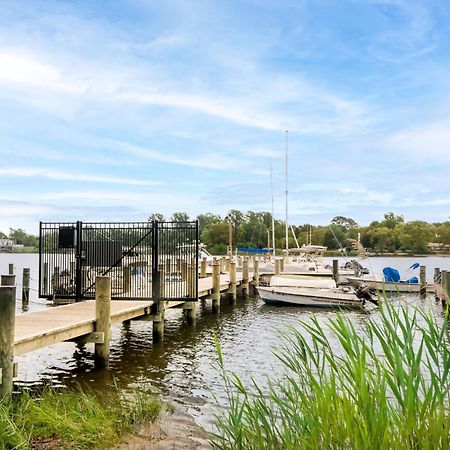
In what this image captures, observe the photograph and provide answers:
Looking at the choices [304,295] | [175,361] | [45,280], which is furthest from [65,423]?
[304,295]

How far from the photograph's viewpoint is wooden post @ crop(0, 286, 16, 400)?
279 inches

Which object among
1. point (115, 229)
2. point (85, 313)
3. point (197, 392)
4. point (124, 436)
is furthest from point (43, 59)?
point (124, 436)

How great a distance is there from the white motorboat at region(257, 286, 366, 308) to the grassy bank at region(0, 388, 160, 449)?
17.4 meters

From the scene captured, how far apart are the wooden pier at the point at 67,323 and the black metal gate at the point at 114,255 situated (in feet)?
1.78

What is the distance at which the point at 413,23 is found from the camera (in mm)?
10164

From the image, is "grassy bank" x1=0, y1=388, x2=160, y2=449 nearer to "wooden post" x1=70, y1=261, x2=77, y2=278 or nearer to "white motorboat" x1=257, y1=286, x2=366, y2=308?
"wooden post" x1=70, y1=261, x2=77, y2=278

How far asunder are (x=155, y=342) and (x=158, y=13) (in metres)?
8.69

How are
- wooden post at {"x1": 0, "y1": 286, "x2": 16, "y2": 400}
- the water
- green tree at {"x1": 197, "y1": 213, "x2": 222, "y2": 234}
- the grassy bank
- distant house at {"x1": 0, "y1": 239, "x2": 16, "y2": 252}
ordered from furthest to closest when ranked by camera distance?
green tree at {"x1": 197, "y1": 213, "x2": 222, "y2": 234}
distant house at {"x1": 0, "y1": 239, "x2": 16, "y2": 252}
the water
wooden post at {"x1": 0, "y1": 286, "x2": 16, "y2": 400}
the grassy bank

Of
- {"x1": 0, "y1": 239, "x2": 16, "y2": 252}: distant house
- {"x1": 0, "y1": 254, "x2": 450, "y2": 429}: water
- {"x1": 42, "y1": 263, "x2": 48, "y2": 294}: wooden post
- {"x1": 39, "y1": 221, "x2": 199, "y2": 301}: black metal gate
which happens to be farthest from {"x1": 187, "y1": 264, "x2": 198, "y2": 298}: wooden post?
{"x1": 0, "y1": 239, "x2": 16, "y2": 252}: distant house

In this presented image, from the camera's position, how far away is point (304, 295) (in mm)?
24359

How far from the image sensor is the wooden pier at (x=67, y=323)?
7.12 metres

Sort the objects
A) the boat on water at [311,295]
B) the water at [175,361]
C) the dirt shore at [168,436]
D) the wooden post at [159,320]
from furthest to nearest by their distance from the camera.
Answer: the boat on water at [311,295] → the wooden post at [159,320] → the water at [175,361] → the dirt shore at [168,436]

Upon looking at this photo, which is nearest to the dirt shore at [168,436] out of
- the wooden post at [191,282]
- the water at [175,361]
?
the water at [175,361]

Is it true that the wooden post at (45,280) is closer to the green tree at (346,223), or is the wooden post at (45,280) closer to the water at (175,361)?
the water at (175,361)
